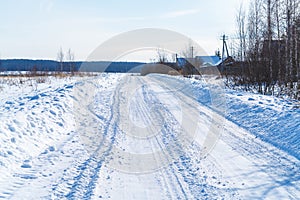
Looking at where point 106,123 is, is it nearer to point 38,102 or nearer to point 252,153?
point 38,102

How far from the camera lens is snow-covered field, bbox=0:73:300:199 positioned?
4469 mm

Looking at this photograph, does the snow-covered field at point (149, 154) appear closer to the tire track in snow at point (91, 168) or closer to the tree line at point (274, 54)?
the tire track in snow at point (91, 168)

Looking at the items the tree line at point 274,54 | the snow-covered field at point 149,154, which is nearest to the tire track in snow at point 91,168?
the snow-covered field at point 149,154

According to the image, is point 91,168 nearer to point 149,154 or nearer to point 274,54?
point 149,154


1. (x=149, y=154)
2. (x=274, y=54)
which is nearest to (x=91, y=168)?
(x=149, y=154)

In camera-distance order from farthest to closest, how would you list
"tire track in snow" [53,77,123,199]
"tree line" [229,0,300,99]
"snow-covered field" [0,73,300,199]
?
"tree line" [229,0,300,99] → "snow-covered field" [0,73,300,199] → "tire track in snow" [53,77,123,199]

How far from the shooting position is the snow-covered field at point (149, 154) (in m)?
4.47

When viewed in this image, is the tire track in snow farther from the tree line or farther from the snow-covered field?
the tree line

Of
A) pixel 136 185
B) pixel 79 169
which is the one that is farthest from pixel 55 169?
pixel 136 185

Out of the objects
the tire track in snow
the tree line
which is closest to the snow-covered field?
the tire track in snow

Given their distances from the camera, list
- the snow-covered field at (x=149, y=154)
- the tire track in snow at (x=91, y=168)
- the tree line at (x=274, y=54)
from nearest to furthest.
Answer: the tire track in snow at (x=91, y=168)
the snow-covered field at (x=149, y=154)
the tree line at (x=274, y=54)

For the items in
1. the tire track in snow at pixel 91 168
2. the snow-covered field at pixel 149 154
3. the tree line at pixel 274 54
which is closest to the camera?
the tire track in snow at pixel 91 168

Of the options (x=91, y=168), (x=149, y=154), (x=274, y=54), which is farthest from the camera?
(x=274, y=54)

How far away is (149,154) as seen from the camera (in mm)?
6234
